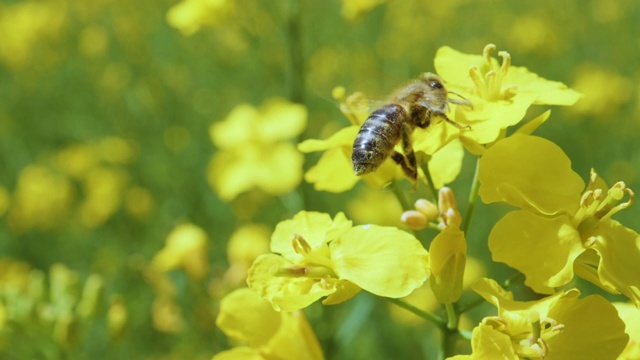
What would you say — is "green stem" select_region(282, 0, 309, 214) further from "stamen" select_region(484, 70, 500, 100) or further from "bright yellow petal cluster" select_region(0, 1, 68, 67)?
"bright yellow petal cluster" select_region(0, 1, 68, 67)

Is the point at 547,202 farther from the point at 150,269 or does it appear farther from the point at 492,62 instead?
the point at 150,269

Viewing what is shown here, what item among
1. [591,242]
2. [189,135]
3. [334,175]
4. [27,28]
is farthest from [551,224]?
[27,28]

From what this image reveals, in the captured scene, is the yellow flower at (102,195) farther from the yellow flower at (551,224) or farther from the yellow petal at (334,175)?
the yellow flower at (551,224)

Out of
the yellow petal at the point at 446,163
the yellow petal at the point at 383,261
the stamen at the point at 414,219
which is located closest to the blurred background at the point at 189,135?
the yellow petal at the point at 446,163

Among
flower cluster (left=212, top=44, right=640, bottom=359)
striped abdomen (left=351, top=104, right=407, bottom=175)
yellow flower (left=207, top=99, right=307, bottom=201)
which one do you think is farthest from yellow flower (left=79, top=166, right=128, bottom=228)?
flower cluster (left=212, top=44, right=640, bottom=359)

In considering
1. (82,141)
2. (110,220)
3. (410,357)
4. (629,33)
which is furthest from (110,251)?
(629,33)

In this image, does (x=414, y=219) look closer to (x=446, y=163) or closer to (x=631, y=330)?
(x=446, y=163)
